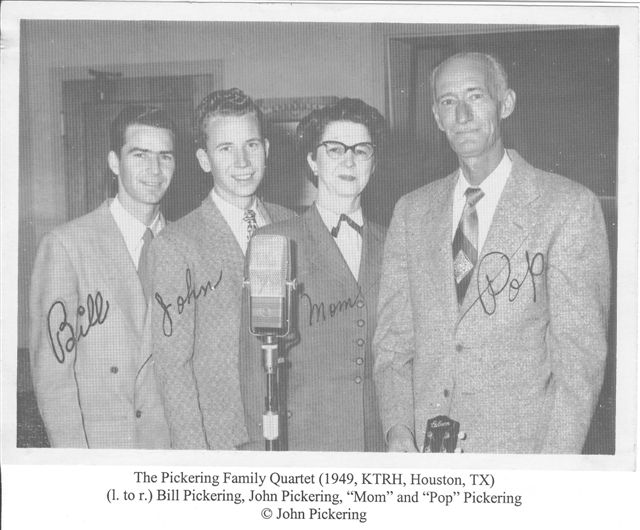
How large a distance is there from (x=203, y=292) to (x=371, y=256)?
0.45 metres

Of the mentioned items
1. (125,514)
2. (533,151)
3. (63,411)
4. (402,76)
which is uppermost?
(402,76)

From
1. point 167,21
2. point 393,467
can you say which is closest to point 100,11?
point 167,21

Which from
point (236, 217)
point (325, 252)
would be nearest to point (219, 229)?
point (236, 217)

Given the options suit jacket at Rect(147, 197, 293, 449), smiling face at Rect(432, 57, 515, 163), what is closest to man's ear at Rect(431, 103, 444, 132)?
smiling face at Rect(432, 57, 515, 163)

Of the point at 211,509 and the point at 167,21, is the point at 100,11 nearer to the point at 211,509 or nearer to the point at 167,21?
Result: the point at 167,21

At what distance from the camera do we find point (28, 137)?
185cm

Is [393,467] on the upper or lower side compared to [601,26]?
lower

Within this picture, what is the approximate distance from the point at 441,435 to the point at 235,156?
0.91 meters

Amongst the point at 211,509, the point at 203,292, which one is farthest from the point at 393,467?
the point at 203,292

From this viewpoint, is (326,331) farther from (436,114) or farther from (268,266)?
(436,114)
